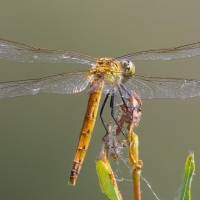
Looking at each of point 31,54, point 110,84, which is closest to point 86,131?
point 110,84

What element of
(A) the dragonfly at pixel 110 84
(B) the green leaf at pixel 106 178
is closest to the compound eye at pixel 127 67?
(A) the dragonfly at pixel 110 84

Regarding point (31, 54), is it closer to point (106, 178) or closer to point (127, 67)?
point (127, 67)

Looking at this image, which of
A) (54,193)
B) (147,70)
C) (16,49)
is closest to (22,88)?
(16,49)

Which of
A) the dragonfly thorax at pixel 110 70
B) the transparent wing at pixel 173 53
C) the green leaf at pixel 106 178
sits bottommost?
the green leaf at pixel 106 178

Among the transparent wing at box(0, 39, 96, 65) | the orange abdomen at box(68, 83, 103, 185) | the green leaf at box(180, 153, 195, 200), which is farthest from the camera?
the transparent wing at box(0, 39, 96, 65)

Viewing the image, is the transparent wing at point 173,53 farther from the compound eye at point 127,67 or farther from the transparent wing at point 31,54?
the transparent wing at point 31,54

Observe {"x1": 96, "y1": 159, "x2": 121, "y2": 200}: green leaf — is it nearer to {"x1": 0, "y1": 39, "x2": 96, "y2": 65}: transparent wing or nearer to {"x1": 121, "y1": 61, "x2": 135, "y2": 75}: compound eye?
{"x1": 121, "y1": 61, "x2": 135, "y2": 75}: compound eye

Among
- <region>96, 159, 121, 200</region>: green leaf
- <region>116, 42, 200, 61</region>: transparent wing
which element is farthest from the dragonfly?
<region>96, 159, 121, 200</region>: green leaf

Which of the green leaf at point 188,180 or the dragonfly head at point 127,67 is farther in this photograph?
the dragonfly head at point 127,67
